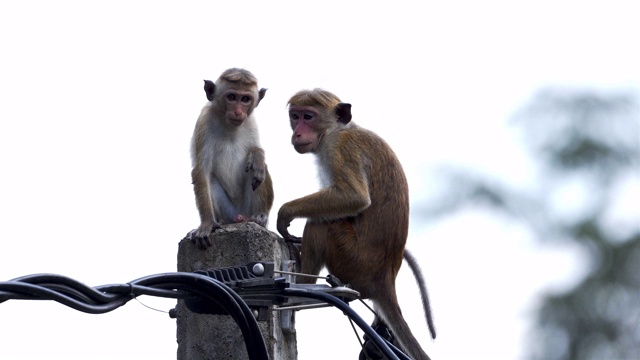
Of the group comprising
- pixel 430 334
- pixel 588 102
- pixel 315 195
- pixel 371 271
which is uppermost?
pixel 588 102

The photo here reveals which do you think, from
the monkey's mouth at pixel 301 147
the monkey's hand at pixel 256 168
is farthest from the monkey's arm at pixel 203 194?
the monkey's mouth at pixel 301 147

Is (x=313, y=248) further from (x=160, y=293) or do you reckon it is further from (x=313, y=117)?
(x=160, y=293)

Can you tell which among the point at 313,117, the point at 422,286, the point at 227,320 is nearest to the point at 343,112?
the point at 313,117

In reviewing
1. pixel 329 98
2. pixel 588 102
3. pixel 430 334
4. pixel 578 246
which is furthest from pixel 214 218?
pixel 588 102

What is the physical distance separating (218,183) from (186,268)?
3.09 m

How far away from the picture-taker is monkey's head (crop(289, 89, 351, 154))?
932 centimetres

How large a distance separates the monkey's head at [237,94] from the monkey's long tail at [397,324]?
2.30 metres

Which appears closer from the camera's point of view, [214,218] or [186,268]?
[186,268]

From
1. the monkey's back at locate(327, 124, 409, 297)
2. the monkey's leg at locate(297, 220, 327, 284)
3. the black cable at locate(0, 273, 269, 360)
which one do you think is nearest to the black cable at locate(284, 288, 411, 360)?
the black cable at locate(0, 273, 269, 360)

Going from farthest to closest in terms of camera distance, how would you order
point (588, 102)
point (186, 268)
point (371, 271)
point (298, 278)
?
1. point (588, 102)
2. point (371, 271)
3. point (298, 278)
4. point (186, 268)

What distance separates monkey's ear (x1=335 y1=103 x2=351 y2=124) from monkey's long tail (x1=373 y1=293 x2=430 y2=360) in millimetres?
1705

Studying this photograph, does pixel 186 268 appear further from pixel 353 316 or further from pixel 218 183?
pixel 218 183

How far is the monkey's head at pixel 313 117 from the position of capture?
9320mm

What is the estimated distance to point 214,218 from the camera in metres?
9.26
